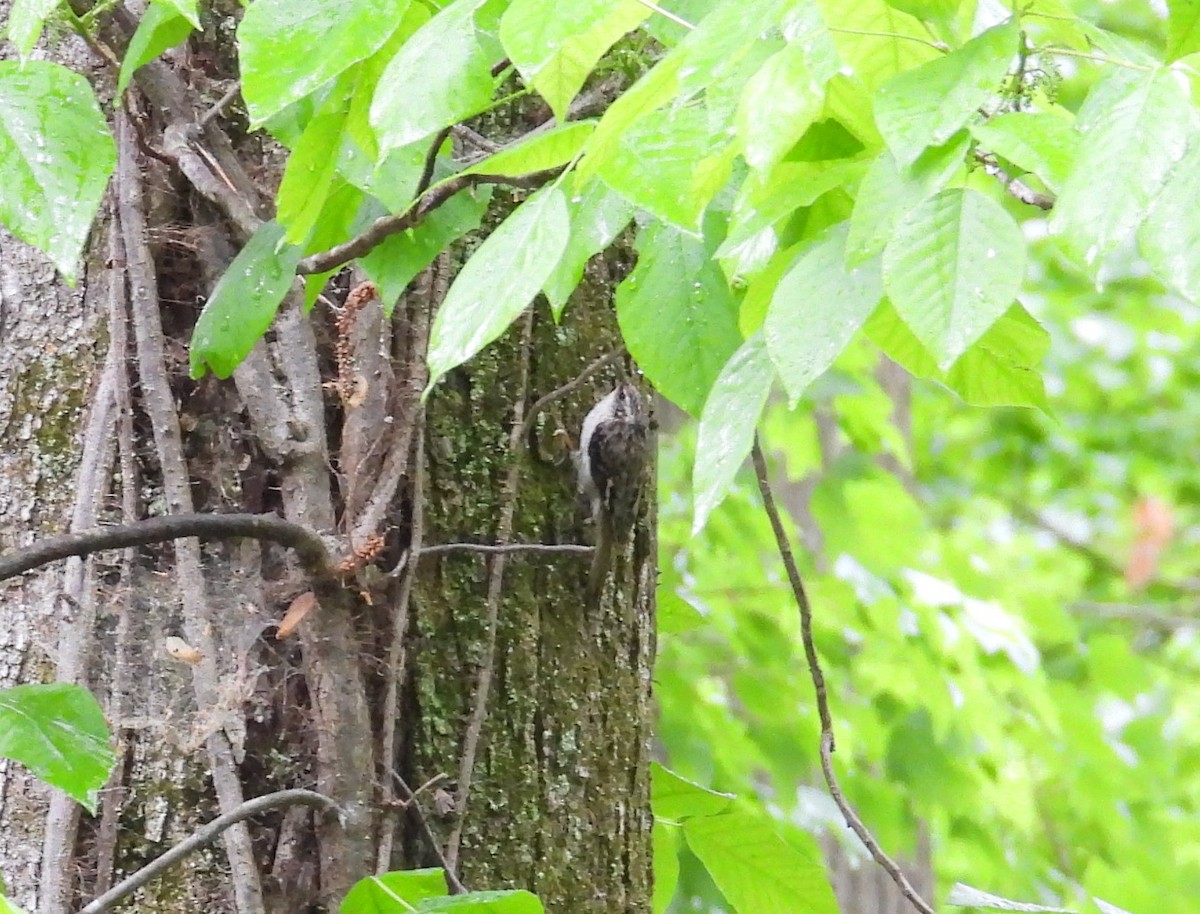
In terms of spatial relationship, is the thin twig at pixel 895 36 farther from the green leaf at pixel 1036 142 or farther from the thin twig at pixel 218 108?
the thin twig at pixel 218 108

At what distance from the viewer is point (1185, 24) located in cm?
70

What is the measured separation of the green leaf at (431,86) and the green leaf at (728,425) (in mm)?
240

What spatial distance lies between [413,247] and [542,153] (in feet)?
0.93

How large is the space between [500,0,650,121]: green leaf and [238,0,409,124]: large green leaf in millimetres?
124

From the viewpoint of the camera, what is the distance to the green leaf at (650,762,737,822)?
1600 mm

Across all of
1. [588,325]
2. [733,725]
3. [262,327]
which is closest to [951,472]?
[733,725]

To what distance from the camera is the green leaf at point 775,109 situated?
0.68 metres

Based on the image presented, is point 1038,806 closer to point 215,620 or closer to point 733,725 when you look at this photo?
point 733,725

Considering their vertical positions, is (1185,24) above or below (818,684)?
above

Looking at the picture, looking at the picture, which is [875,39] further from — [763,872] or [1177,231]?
[763,872]

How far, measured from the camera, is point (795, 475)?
149 inches

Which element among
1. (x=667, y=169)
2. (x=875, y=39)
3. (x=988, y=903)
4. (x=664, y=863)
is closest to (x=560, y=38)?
(x=667, y=169)

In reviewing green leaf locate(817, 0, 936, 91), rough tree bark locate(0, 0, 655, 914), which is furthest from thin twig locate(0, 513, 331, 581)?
green leaf locate(817, 0, 936, 91)

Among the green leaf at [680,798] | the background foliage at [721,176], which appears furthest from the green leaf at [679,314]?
the green leaf at [680,798]
